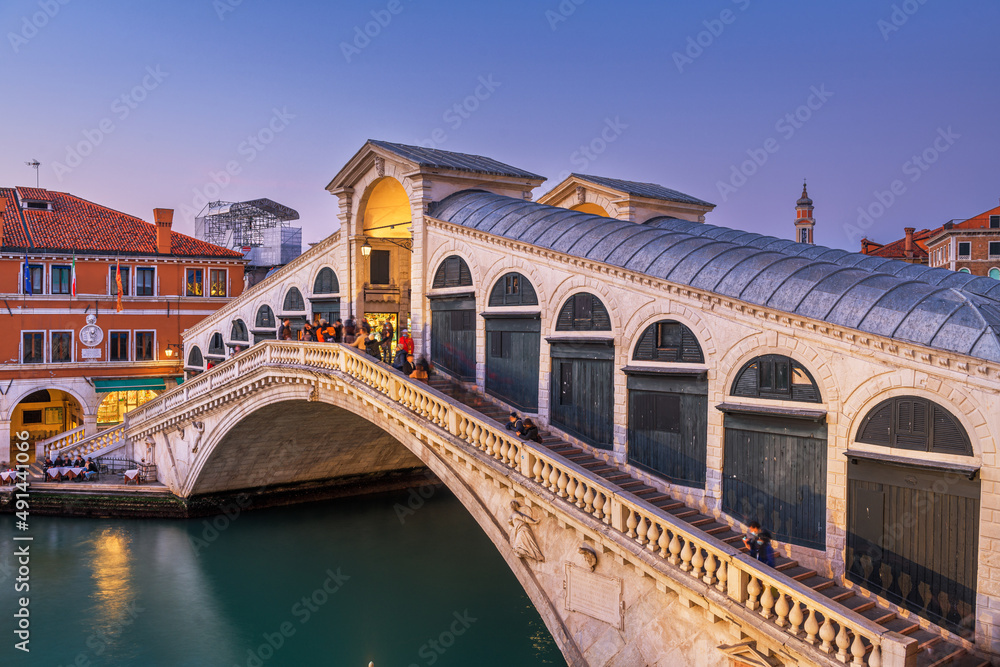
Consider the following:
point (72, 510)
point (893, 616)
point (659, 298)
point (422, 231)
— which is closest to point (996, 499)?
point (893, 616)

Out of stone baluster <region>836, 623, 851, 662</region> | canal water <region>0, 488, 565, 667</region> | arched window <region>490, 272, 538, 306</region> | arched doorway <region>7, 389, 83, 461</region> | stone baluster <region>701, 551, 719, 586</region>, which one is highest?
arched window <region>490, 272, 538, 306</region>

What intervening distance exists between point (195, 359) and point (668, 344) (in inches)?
1139

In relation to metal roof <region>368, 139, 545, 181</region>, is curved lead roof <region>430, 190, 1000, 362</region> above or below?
below

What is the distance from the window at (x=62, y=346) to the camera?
33.9 m

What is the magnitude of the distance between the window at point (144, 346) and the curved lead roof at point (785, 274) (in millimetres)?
22704

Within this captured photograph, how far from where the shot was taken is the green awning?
114 ft

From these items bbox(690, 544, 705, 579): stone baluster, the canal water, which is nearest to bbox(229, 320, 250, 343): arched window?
the canal water

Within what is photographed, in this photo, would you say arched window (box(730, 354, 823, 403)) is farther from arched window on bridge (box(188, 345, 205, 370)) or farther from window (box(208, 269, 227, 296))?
window (box(208, 269, 227, 296))

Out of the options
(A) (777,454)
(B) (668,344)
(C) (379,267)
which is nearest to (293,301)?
(C) (379,267)

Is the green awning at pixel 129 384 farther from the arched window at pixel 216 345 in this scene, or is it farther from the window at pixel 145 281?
the window at pixel 145 281

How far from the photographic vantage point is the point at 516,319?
17219mm

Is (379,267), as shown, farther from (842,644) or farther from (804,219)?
(804,219)

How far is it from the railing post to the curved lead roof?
12.4 ft

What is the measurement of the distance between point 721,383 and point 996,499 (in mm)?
4336
